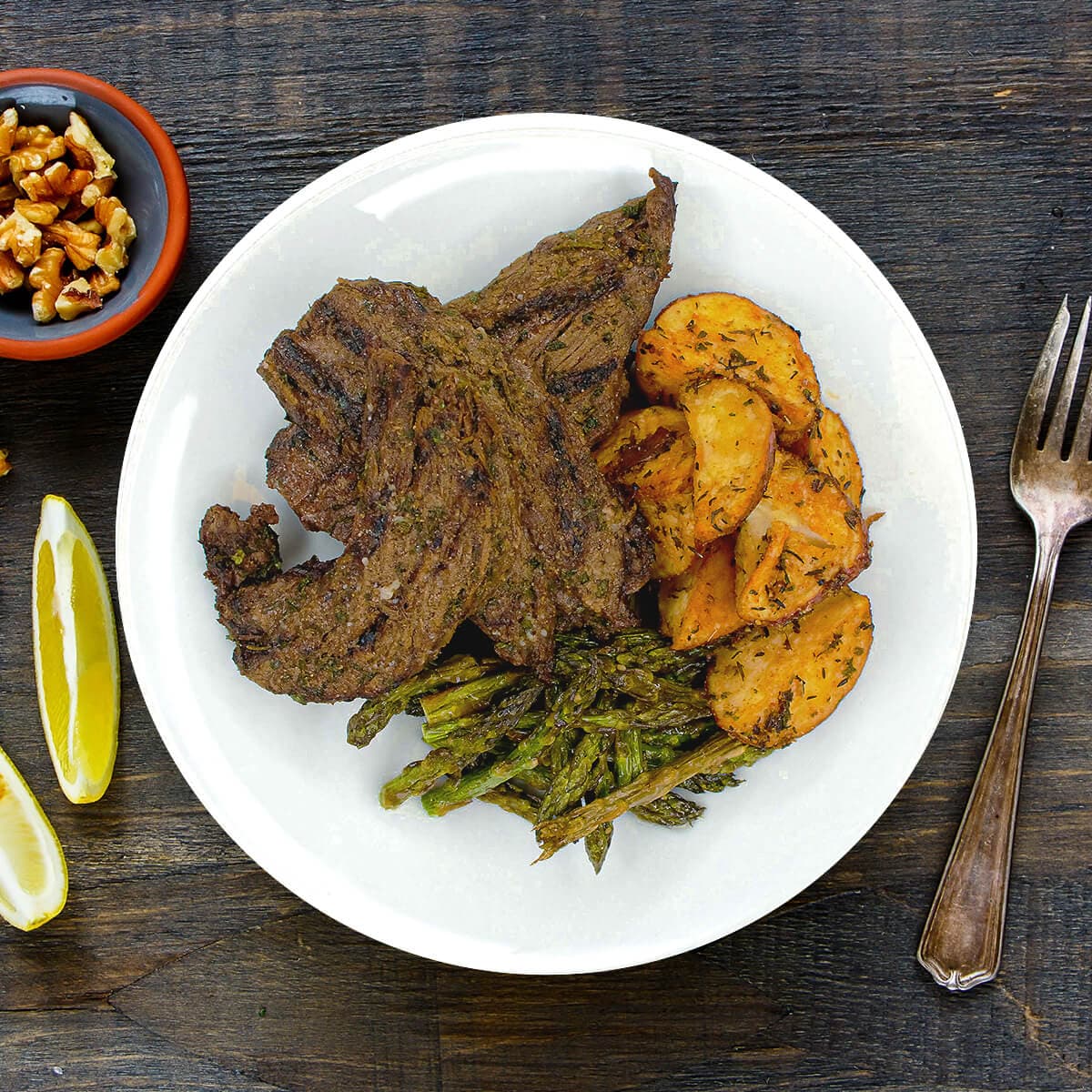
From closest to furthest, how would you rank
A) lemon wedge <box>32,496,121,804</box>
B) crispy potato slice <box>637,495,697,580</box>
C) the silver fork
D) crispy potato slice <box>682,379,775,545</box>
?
crispy potato slice <box>682,379,775,545</box>
crispy potato slice <box>637,495,697,580</box>
lemon wedge <box>32,496,121,804</box>
the silver fork

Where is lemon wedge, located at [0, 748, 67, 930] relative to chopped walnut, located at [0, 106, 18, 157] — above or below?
below

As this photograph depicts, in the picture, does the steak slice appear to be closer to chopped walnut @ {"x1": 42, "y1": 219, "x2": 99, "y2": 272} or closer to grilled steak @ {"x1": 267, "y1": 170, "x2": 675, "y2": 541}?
grilled steak @ {"x1": 267, "y1": 170, "x2": 675, "y2": 541}

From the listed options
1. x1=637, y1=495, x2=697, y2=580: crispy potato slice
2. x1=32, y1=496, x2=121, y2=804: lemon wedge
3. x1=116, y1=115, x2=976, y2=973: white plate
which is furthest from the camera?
x1=32, y1=496, x2=121, y2=804: lemon wedge

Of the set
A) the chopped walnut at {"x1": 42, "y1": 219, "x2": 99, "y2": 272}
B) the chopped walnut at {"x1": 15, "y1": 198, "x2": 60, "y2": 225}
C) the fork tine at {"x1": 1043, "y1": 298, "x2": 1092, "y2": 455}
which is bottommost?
the fork tine at {"x1": 1043, "y1": 298, "x2": 1092, "y2": 455}

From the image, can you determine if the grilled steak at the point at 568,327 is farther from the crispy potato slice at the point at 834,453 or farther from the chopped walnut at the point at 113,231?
the chopped walnut at the point at 113,231

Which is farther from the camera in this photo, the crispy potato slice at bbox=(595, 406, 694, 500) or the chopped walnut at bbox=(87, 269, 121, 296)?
the chopped walnut at bbox=(87, 269, 121, 296)

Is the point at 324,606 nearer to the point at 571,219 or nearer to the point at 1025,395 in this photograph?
the point at 571,219

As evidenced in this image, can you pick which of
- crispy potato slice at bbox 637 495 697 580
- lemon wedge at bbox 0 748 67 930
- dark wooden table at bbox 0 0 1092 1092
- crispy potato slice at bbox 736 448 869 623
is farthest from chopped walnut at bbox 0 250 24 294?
crispy potato slice at bbox 736 448 869 623

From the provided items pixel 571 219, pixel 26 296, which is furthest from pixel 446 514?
pixel 26 296
